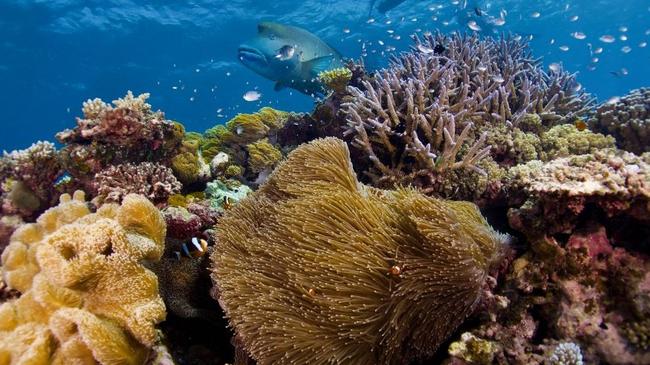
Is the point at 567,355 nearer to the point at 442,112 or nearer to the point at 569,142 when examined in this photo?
the point at 442,112

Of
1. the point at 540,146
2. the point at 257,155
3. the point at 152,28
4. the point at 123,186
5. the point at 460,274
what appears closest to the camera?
the point at 460,274

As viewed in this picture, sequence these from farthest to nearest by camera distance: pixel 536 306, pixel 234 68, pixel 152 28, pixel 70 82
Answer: pixel 234 68, pixel 70 82, pixel 152 28, pixel 536 306

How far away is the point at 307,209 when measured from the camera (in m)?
2.90

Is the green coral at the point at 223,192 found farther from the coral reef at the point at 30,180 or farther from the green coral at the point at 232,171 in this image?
the coral reef at the point at 30,180

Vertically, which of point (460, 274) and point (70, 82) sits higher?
point (460, 274)

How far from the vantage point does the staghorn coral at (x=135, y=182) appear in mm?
4594

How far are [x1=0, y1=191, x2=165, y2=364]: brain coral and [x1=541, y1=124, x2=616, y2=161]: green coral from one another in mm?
5069

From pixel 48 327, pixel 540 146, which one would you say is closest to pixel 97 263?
pixel 48 327

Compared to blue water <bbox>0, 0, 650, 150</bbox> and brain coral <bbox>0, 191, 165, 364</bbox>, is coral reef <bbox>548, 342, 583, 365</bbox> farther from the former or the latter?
blue water <bbox>0, 0, 650, 150</bbox>

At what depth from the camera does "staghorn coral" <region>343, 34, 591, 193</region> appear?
445cm

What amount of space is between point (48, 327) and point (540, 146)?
5.84 m

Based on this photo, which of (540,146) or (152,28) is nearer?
(540,146)

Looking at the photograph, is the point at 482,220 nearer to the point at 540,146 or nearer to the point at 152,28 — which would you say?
the point at 540,146

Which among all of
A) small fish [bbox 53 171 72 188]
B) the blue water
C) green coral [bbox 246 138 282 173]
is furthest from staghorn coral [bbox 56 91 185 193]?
the blue water
